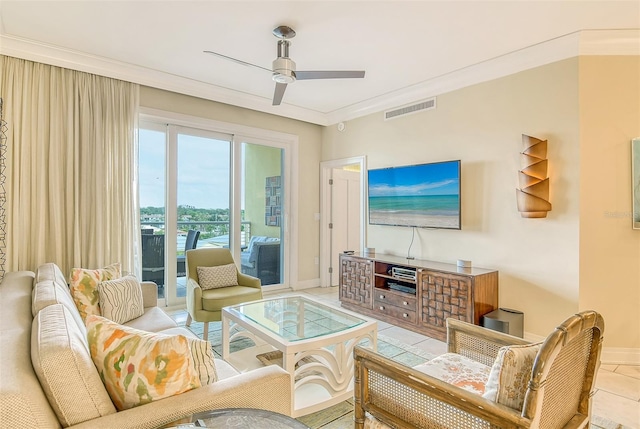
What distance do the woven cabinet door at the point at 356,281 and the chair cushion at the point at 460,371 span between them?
2252mm

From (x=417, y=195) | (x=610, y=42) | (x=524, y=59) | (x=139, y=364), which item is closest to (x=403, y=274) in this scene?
(x=417, y=195)

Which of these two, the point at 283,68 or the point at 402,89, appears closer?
the point at 283,68

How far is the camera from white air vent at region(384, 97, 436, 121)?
4004 millimetres

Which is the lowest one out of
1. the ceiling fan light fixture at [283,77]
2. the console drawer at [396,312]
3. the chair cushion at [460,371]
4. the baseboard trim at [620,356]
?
the baseboard trim at [620,356]

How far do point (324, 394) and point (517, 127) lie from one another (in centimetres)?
298

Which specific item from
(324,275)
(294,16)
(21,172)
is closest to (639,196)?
(294,16)

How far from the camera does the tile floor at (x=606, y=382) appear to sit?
6.77ft

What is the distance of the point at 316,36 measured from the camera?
2.93 meters

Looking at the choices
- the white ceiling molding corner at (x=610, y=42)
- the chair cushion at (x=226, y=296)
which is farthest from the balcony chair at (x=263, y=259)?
the white ceiling molding corner at (x=610, y=42)

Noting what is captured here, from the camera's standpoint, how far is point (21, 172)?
3059mm

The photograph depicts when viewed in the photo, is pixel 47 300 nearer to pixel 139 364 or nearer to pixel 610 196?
pixel 139 364

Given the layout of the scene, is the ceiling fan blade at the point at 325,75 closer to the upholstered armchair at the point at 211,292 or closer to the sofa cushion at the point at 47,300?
the upholstered armchair at the point at 211,292

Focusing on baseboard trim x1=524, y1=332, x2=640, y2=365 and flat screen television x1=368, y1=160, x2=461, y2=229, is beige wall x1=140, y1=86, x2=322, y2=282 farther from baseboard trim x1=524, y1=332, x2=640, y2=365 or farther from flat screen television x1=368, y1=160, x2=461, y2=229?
baseboard trim x1=524, y1=332, x2=640, y2=365

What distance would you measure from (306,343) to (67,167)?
297 cm
